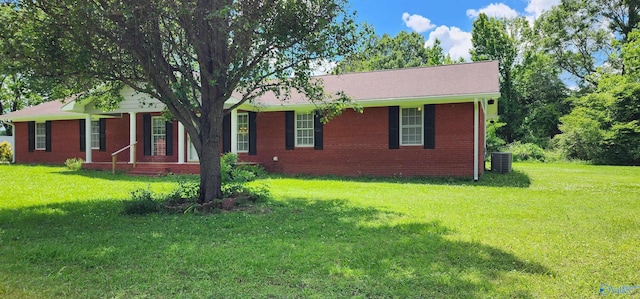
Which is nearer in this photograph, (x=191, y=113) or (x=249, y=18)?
(x=249, y=18)

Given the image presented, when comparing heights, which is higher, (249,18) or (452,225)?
(249,18)

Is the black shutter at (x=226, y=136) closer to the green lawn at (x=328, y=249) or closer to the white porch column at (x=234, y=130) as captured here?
the white porch column at (x=234, y=130)

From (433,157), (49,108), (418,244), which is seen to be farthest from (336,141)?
(49,108)

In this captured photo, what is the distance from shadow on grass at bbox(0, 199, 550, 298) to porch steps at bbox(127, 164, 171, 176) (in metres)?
8.44

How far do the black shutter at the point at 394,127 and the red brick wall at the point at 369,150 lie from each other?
174 millimetres

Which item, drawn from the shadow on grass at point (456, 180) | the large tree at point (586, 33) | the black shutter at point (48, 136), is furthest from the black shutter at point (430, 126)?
the large tree at point (586, 33)

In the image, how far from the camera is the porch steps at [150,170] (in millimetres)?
15373

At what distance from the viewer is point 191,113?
805 centimetres

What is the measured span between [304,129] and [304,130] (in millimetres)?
39

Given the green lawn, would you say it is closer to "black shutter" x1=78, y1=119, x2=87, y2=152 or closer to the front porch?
the front porch

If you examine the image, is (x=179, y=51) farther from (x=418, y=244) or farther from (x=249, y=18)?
(x=418, y=244)

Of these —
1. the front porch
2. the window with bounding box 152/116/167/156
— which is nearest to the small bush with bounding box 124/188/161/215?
the front porch

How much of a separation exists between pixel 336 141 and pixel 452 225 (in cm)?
898

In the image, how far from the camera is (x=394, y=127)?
14078mm
